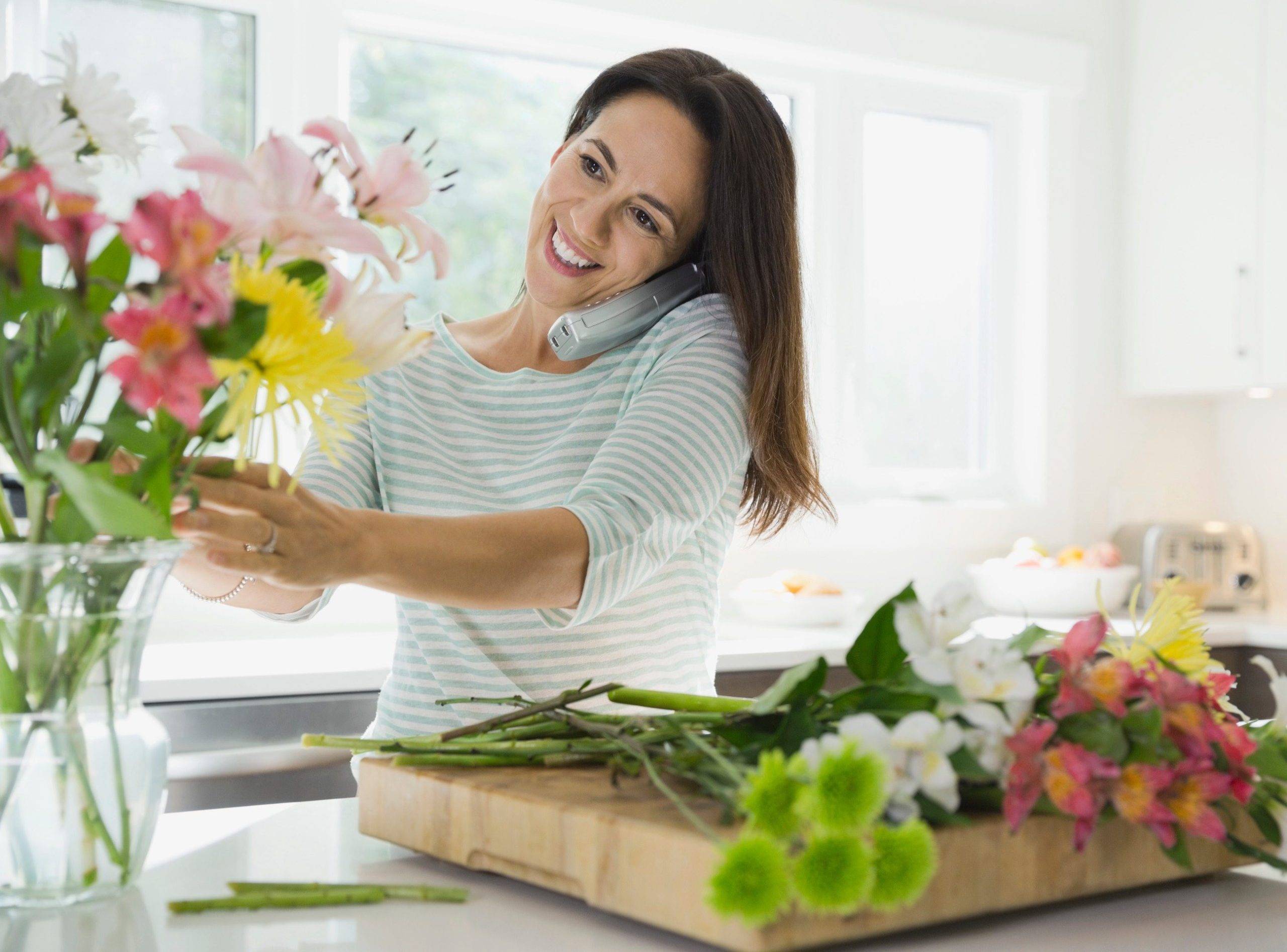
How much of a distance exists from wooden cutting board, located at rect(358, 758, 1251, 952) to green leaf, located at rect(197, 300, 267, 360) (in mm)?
301

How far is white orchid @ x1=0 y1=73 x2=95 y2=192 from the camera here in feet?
2.31

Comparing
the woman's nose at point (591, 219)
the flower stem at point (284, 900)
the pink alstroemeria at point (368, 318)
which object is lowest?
the flower stem at point (284, 900)

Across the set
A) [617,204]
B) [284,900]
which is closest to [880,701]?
[284,900]

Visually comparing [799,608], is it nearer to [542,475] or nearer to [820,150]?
[820,150]

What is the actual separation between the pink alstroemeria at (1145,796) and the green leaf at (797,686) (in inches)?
6.2

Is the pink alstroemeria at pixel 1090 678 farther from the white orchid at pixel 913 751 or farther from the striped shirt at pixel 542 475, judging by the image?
the striped shirt at pixel 542 475

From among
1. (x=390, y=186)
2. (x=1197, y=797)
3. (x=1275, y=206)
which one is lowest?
(x=1197, y=797)

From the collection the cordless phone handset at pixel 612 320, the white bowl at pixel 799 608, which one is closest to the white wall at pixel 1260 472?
the white bowl at pixel 799 608

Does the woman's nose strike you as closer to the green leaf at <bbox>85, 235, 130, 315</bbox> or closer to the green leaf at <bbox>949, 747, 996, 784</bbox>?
the green leaf at <bbox>85, 235, 130, 315</bbox>

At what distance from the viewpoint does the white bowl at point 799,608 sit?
292 centimetres

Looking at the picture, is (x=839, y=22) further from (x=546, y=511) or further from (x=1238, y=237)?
(x=546, y=511)

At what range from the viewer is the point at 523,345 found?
5.23 feet

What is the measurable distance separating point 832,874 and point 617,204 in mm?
977

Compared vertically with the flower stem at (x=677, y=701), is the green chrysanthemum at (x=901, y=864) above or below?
below
